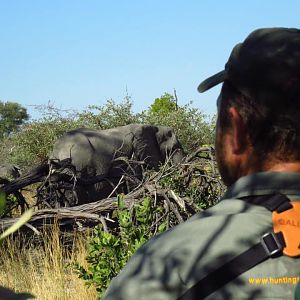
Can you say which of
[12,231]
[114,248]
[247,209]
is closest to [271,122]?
[247,209]

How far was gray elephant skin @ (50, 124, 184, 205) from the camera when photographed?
12969 millimetres

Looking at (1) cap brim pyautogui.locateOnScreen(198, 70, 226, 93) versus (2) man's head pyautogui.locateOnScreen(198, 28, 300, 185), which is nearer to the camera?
(2) man's head pyautogui.locateOnScreen(198, 28, 300, 185)

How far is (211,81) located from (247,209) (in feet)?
1.20

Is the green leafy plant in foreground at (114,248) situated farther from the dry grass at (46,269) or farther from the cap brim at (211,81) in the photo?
the cap brim at (211,81)

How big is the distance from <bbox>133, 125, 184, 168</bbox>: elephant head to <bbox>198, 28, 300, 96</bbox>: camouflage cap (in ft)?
41.7

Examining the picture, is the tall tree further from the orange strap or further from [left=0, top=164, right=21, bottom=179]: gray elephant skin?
the orange strap

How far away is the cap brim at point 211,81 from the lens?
1.65 meters

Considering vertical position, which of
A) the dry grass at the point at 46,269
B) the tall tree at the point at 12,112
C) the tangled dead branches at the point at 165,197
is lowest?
the tall tree at the point at 12,112

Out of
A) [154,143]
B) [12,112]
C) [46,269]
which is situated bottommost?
[12,112]

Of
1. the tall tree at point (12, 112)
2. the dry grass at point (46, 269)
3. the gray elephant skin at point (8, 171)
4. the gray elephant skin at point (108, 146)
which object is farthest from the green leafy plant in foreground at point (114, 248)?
the tall tree at point (12, 112)

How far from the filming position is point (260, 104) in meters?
1.53

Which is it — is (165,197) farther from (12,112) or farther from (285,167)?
(12,112)

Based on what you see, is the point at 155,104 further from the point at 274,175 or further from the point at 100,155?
the point at 274,175

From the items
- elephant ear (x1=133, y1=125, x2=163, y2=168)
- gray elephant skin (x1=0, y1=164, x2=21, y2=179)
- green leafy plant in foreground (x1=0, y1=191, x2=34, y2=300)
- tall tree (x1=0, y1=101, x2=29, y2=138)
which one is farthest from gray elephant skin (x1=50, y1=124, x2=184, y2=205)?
tall tree (x1=0, y1=101, x2=29, y2=138)
